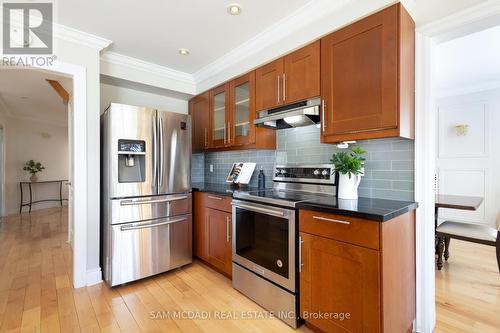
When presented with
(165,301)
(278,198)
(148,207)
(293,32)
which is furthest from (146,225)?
(293,32)

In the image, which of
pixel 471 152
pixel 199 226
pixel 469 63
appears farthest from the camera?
pixel 471 152

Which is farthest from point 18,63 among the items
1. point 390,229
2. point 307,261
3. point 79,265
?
point 390,229

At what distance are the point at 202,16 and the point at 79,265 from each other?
102 inches

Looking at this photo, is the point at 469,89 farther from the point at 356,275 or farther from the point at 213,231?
the point at 213,231

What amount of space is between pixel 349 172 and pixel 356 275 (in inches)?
29.2

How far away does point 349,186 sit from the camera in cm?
184

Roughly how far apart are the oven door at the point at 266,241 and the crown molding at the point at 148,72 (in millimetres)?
1992

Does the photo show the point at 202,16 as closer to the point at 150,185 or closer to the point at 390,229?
the point at 150,185

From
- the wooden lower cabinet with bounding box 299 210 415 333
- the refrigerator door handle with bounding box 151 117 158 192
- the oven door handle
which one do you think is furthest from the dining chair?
the refrigerator door handle with bounding box 151 117 158 192

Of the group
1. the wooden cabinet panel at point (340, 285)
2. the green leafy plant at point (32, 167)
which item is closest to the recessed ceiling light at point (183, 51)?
the wooden cabinet panel at point (340, 285)

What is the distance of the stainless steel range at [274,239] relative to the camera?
1.72 m

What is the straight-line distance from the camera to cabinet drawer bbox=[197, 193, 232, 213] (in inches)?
94.7

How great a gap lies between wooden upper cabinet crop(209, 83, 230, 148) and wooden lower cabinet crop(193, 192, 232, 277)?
72cm

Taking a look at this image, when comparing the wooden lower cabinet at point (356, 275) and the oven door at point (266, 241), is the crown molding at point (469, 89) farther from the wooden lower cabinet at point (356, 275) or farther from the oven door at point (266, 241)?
the oven door at point (266, 241)
